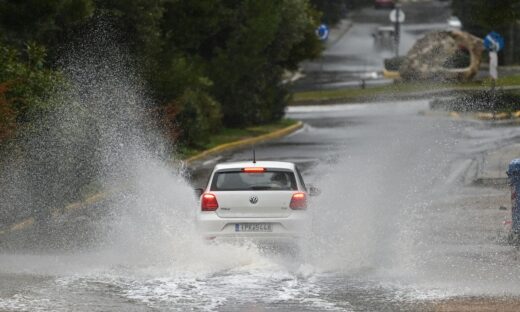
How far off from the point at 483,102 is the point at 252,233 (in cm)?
3633

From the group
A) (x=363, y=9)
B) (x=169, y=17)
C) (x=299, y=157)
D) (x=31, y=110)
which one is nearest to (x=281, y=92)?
(x=169, y=17)

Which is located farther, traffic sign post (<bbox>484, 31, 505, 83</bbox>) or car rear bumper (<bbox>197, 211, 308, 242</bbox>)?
traffic sign post (<bbox>484, 31, 505, 83</bbox>)

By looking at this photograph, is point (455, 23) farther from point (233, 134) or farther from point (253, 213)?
point (253, 213)

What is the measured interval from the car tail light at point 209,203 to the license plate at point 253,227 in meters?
0.41

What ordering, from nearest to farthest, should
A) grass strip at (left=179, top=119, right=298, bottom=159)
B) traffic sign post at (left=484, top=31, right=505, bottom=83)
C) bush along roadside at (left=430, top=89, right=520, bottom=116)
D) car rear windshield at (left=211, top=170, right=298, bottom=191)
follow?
car rear windshield at (left=211, top=170, right=298, bottom=191), grass strip at (left=179, top=119, right=298, bottom=159), bush along roadside at (left=430, top=89, right=520, bottom=116), traffic sign post at (left=484, top=31, right=505, bottom=83)

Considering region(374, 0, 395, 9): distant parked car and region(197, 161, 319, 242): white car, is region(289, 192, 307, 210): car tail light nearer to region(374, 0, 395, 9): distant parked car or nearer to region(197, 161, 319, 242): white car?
region(197, 161, 319, 242): white car

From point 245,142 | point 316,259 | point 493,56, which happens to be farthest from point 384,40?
point 316,259

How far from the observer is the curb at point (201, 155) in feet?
77.4

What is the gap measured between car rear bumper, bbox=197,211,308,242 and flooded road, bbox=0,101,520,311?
0.17 metres

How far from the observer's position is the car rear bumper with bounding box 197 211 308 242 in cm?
1858

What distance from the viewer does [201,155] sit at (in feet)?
125

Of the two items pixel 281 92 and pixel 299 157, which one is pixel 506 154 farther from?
pixel 281 92

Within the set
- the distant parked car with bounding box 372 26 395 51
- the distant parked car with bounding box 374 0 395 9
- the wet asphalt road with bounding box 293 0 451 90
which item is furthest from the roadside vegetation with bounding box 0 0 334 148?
the distant parked car with bounding box 374 0 395 9

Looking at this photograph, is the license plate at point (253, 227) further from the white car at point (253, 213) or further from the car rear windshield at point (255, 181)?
the car rear windshield at point (255, 181)
